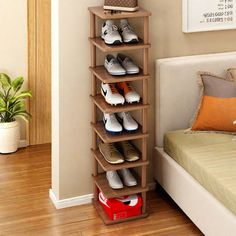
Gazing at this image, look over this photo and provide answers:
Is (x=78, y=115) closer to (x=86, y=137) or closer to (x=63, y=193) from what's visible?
(x=86, y=137)

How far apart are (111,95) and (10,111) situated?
55.1 inches

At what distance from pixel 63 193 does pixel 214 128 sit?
105 centimetres

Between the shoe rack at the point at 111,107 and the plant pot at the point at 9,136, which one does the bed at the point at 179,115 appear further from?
the plant pot at the point at 9,136

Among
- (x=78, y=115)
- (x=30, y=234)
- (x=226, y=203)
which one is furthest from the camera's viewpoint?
(x=78, y=115)

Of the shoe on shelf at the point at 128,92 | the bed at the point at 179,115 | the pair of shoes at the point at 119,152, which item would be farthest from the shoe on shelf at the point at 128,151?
the shoe on shelf at the point at 128,92

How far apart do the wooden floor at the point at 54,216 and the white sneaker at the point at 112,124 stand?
588 millimetres

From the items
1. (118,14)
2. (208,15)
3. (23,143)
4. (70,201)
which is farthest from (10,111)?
(208,15)

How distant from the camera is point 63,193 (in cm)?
383

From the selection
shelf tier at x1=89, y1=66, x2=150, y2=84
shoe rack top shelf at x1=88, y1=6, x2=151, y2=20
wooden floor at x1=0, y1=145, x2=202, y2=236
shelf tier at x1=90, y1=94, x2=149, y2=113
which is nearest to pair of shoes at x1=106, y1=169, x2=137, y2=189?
wooden floor at x1=0, y1=145, x2=202, y2=236

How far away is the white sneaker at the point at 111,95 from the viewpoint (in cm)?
345

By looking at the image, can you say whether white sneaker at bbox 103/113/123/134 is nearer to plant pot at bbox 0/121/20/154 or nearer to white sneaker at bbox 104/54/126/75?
white sneaker at bbox 104/54/126/75

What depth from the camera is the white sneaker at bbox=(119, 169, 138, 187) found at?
3.68 m

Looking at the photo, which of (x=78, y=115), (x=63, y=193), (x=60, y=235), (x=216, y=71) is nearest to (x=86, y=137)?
(x=78, y=115)

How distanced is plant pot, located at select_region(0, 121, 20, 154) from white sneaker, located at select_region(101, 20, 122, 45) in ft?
4.70
